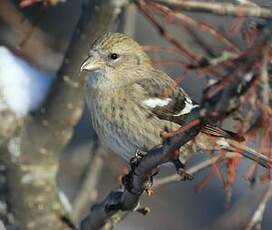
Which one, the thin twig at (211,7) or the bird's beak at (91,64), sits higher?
the thin twig at (211,7)

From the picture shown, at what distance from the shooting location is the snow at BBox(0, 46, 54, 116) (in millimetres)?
3926

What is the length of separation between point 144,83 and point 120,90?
14 cm

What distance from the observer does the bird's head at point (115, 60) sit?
3916 mm

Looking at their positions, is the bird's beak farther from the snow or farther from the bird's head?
the snow

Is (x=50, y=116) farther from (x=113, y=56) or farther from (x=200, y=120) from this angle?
(x=200, y=120)

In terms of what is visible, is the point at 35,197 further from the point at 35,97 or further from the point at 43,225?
the point at 35,97

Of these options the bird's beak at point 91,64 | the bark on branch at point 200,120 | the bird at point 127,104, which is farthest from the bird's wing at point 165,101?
the bark on branch at point 200,120

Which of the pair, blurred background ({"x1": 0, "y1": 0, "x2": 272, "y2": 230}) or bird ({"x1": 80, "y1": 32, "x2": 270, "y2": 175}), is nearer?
blurred background ({"x1": 0, "y1": 0, "x2": 272, "y2": 230})

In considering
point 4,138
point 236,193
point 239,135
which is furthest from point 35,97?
point 236,193

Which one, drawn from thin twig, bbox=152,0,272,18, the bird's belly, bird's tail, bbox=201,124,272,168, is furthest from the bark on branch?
thin twig, bbox=152,0,272,18

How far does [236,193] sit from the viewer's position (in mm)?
6324

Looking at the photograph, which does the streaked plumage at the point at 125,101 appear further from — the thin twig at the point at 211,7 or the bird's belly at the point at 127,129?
the thin twig at the point at 211,7

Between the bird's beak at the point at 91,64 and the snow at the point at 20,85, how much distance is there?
11.5 inches

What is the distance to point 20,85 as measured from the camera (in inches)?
166
